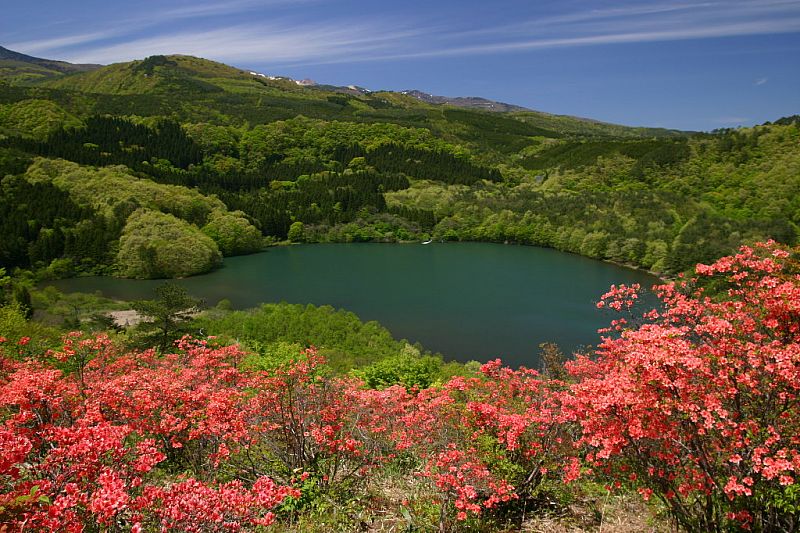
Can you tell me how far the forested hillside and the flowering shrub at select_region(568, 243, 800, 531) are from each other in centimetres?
5728

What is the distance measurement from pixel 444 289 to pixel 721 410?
4542cm

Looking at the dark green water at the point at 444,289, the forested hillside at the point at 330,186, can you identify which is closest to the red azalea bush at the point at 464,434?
the dark green water at the point at 444,289

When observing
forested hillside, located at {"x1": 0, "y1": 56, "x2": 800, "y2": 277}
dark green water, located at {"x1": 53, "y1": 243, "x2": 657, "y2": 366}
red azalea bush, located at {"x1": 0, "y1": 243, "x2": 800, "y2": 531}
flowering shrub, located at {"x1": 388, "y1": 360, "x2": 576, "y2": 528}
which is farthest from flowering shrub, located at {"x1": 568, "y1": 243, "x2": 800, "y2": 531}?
forested hillside, located at {"x1": 0, "y1": 56, "x2": 800, "y2": 277}

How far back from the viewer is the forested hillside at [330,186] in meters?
58.2

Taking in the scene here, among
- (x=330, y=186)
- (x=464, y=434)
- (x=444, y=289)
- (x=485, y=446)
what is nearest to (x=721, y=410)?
(x=485, y=446)

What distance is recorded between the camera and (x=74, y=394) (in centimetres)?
672

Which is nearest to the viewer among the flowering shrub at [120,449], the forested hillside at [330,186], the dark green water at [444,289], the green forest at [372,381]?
the flowering shrub at [120,449]

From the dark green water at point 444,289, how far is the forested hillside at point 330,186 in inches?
191

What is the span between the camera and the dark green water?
35781mm

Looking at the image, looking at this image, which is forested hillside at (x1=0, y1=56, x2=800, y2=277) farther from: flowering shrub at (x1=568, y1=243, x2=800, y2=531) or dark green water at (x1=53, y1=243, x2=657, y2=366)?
flowering shrub at (x1=568, y1=243, x2=800, y2=531)

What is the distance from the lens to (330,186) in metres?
96.8

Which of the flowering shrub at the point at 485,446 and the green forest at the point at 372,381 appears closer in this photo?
the green forest at the point at 372,381

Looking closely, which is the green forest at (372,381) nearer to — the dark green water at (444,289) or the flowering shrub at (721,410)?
the flowering shrub at (721,410)

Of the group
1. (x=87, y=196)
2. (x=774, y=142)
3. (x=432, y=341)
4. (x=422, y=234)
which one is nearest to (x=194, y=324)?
(x=432, y=341)
